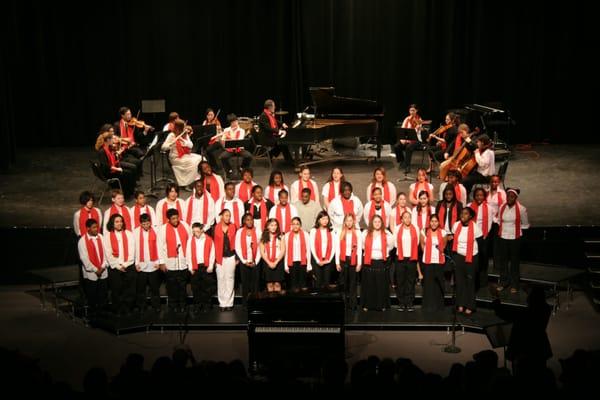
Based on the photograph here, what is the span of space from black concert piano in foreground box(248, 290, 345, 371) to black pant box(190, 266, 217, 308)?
5.63 feet

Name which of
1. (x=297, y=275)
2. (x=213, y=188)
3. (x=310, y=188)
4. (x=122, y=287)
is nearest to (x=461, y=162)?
(x=310, y=188)

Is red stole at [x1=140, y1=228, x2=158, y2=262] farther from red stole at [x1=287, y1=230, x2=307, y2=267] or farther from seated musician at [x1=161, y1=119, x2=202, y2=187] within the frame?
seated musician at [x1=161, y1=119, x2=202, y2=187]

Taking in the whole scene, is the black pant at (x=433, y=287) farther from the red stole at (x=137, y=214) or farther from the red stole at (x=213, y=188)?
the red stole at (x=137, y=214)

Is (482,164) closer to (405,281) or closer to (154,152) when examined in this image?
(405,281)

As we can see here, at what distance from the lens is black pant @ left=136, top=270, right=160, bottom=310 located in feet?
38.6

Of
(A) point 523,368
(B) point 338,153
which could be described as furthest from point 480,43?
(A) point 523,368

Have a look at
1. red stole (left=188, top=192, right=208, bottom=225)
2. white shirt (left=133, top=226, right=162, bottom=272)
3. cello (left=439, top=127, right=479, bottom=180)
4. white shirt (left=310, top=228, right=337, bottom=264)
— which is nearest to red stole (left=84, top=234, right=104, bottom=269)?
white shirt (left=133, top=226, right=162, bottom=272)

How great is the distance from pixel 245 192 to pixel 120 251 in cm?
208

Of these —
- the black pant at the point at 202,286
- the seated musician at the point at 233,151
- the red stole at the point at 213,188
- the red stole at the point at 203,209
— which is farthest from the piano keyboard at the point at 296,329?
the seated musician at the point at 233,151

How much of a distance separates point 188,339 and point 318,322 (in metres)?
1.89

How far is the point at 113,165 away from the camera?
13.9 m

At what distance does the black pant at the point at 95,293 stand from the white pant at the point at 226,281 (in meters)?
1.49

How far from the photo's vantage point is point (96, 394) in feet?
21.3

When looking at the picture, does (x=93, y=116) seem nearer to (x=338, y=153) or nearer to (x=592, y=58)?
(x=338, y=153)
